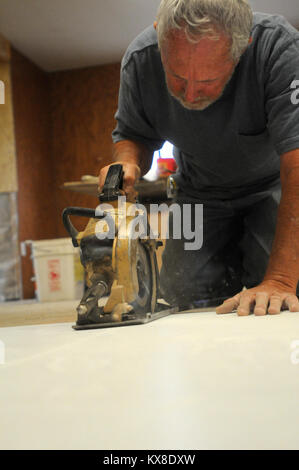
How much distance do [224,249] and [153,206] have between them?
396 millimetres

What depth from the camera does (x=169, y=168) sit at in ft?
7.61

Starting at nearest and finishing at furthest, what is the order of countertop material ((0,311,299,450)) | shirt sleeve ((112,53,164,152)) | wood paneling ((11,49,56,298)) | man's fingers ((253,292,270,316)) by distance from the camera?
1. countertop material ((0,311,299,450))
2. man's fingers ((253,292,270,316))
3. shirt sleeve ((112,53,164,152))
4. wood paneling ((11,49,56,298))

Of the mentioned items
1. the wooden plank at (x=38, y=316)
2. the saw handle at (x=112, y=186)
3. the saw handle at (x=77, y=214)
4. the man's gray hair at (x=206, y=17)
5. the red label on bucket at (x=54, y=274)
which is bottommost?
the red label on bucket at (x=54, y=274)

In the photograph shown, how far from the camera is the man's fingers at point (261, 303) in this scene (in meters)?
1.03

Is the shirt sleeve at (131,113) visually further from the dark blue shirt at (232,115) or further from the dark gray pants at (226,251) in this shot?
the dark gray pants at (226,251)

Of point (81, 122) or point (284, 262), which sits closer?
point (284, 262)

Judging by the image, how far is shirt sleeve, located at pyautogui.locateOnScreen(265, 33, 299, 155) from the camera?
47.8 inches

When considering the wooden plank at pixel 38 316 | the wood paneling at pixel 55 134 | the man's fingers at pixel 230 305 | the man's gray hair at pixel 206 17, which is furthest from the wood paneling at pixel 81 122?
the man's fingers at pixel 230 305

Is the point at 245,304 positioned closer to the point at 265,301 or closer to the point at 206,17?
the point at 265,301

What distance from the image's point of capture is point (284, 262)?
1.16 m

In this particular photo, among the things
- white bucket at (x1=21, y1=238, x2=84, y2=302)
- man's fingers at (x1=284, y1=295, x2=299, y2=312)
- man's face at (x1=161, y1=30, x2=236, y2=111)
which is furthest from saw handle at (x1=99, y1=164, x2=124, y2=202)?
white bucket at (x1=21, y1=238, x2=84, y2=302)

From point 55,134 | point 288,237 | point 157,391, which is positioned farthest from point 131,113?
point 55,134

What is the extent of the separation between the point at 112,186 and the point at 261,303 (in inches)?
18.8

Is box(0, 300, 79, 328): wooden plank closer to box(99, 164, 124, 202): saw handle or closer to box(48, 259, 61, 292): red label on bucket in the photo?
box(99, 164, 124, 202): saw handle
